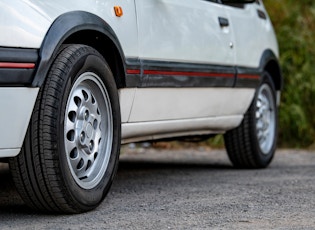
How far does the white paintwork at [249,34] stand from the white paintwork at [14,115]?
108 inches

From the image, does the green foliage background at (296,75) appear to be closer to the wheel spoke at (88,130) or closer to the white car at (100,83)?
the white car at (100,83)

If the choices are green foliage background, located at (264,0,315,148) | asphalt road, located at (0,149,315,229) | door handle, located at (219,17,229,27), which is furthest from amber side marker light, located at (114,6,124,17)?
green foliage background, located at (264,0,315,148)

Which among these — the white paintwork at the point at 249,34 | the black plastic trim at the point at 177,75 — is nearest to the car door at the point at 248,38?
the white paintwork at the point at 249,34

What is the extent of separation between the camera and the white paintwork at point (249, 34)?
266 inches

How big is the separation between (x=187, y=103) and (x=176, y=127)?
17 centimetres

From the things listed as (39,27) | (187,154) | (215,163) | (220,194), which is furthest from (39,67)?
(187,154)

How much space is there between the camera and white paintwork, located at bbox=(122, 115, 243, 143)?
5410 millimetres

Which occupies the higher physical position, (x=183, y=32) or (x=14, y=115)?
(x=183, y=32)

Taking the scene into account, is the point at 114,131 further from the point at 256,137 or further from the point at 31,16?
the point at 256,137

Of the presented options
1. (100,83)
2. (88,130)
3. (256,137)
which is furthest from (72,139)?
(256,137)

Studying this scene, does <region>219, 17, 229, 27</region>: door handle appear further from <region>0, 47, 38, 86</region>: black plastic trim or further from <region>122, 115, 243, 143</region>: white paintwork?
<region>0, 47, 38, 86</region>: black plastic trim

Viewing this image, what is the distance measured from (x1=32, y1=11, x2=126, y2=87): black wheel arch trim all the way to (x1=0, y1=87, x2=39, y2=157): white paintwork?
8cm

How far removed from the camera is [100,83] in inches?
189

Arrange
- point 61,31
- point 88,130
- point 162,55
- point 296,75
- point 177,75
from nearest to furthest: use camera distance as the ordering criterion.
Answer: point 61,31
point 88,130
point 162,55
point 177,75
point 296,75
